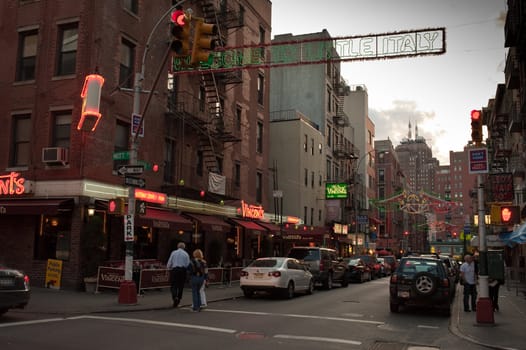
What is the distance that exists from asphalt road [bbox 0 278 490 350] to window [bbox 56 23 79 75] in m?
11.4

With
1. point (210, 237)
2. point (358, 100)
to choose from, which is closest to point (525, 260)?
point (210, 237)

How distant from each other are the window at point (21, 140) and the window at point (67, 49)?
8.26ft

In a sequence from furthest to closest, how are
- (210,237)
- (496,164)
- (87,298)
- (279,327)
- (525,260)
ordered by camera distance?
(496,164) < (525,260) < (210,237) < (87,298) < (279,327)

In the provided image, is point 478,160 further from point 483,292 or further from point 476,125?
point 483,292

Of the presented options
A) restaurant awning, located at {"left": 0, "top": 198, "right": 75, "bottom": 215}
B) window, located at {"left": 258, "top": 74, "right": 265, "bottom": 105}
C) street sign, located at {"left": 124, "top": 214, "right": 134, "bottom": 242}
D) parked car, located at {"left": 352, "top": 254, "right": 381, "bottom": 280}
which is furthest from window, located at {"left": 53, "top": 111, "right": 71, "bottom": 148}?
parked car, located at {"left": 352, "top": 254, "right": 381, "bottom": 280}

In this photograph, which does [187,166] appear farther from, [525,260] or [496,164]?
[496,164]

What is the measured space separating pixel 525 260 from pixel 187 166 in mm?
21848

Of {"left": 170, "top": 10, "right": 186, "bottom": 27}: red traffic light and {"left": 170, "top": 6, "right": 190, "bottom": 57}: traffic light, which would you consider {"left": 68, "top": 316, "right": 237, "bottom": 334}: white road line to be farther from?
{"left": 170, "top": 10, "right": 186, "bottom": 27}: red traffic light

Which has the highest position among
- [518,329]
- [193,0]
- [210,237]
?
[193,0]

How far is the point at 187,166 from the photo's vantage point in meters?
26.3

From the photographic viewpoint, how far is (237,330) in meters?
11.8

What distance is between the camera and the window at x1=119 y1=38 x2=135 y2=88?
22469 mm

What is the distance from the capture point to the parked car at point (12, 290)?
11594mm

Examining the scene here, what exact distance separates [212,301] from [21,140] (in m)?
10.7
